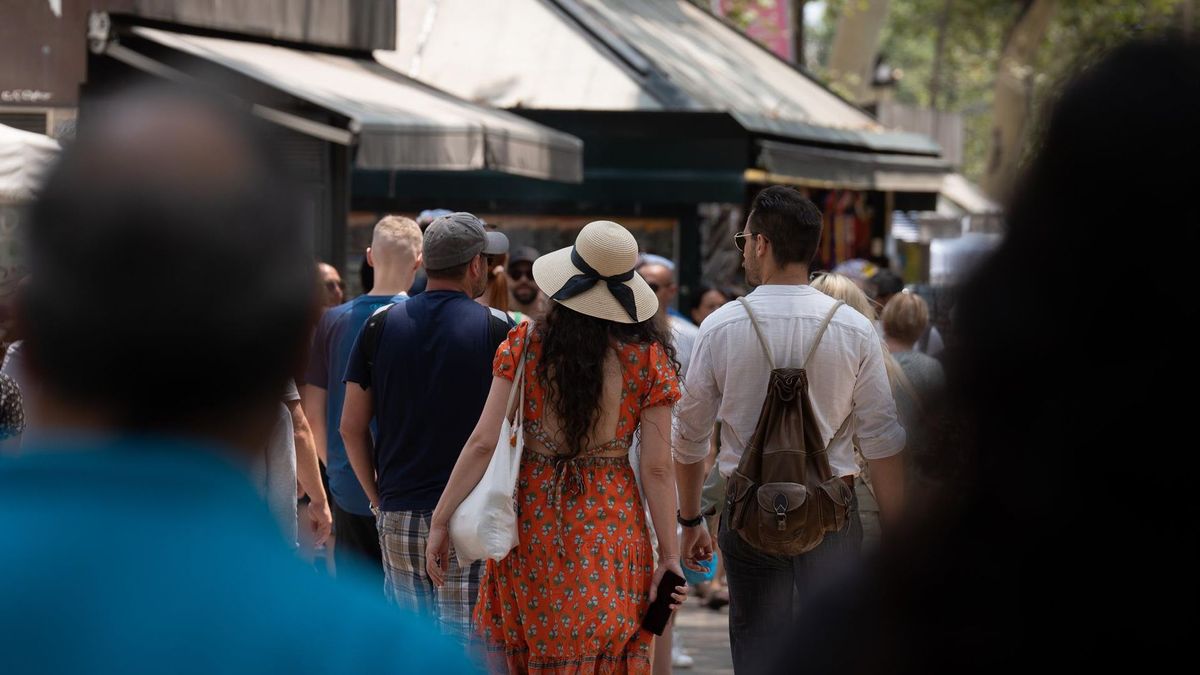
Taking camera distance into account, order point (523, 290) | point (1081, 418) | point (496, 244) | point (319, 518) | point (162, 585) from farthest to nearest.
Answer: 1. point (523, 290)
2. point (496, 244)
3. point (319, 518)
4. point (162, 585)
5. point (1081, 418)

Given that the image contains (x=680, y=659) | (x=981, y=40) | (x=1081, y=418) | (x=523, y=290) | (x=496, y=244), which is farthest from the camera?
(x=981, y=40)

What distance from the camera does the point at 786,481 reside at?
5008 mm

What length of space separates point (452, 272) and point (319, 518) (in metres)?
1.04

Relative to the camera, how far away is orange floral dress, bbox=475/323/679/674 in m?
4.97

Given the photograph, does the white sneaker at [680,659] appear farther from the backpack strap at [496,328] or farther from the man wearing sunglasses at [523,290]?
the backpack strap at [496,328]

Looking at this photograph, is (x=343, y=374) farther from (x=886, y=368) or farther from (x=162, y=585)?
(x=162, y=585)

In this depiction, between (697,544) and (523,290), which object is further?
(523,290)

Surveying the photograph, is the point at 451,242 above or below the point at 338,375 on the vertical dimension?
above

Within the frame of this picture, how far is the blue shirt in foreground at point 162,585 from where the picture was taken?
140cm

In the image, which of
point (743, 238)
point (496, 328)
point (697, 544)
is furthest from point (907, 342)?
point (496, 328)

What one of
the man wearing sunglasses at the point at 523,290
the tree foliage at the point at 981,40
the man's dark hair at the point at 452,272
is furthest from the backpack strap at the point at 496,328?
the man wearing sunglasses at the point at 523,290

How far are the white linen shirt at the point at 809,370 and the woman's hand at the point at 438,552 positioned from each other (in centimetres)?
93

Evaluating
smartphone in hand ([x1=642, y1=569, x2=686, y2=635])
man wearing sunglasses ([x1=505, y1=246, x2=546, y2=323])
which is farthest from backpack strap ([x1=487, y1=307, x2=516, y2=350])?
man wearing sunglasses ([x1=505, y1=246, x2=546, y2=323])

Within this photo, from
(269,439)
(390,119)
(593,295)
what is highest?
(390,119)
